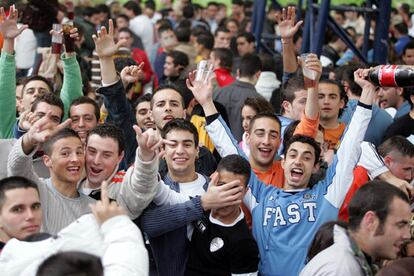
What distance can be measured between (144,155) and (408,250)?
1.53 metres

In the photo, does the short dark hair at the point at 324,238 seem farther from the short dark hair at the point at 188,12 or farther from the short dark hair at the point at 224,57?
the short dark hair at the point at 188,12

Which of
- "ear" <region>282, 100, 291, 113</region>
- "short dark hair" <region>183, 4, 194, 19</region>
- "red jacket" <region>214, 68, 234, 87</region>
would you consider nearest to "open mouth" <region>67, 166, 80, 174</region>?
"ear" <region>282, 100, 291, 113</region>

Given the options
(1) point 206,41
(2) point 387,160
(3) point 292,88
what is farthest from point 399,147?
(1) point 206,41

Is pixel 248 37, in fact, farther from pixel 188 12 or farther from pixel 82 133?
pixel 82 133

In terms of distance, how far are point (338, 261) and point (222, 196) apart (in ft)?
3.81

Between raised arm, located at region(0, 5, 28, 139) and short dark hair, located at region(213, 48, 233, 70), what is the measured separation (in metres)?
3.82

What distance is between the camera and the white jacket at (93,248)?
3871 mm

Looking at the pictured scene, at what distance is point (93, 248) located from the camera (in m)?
3.98

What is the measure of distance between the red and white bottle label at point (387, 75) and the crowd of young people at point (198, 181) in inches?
3.9

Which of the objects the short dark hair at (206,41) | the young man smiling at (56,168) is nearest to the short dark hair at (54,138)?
the young man smiling at (56,168)

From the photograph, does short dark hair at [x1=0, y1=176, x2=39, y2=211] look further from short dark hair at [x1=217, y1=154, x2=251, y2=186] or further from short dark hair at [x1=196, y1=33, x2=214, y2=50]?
short dark hair at [x1=196, y1=33, x2=214, y2=50]

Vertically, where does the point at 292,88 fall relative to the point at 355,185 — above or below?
above

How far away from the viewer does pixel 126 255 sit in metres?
3.91

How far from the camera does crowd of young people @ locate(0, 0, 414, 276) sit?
14.3ft
